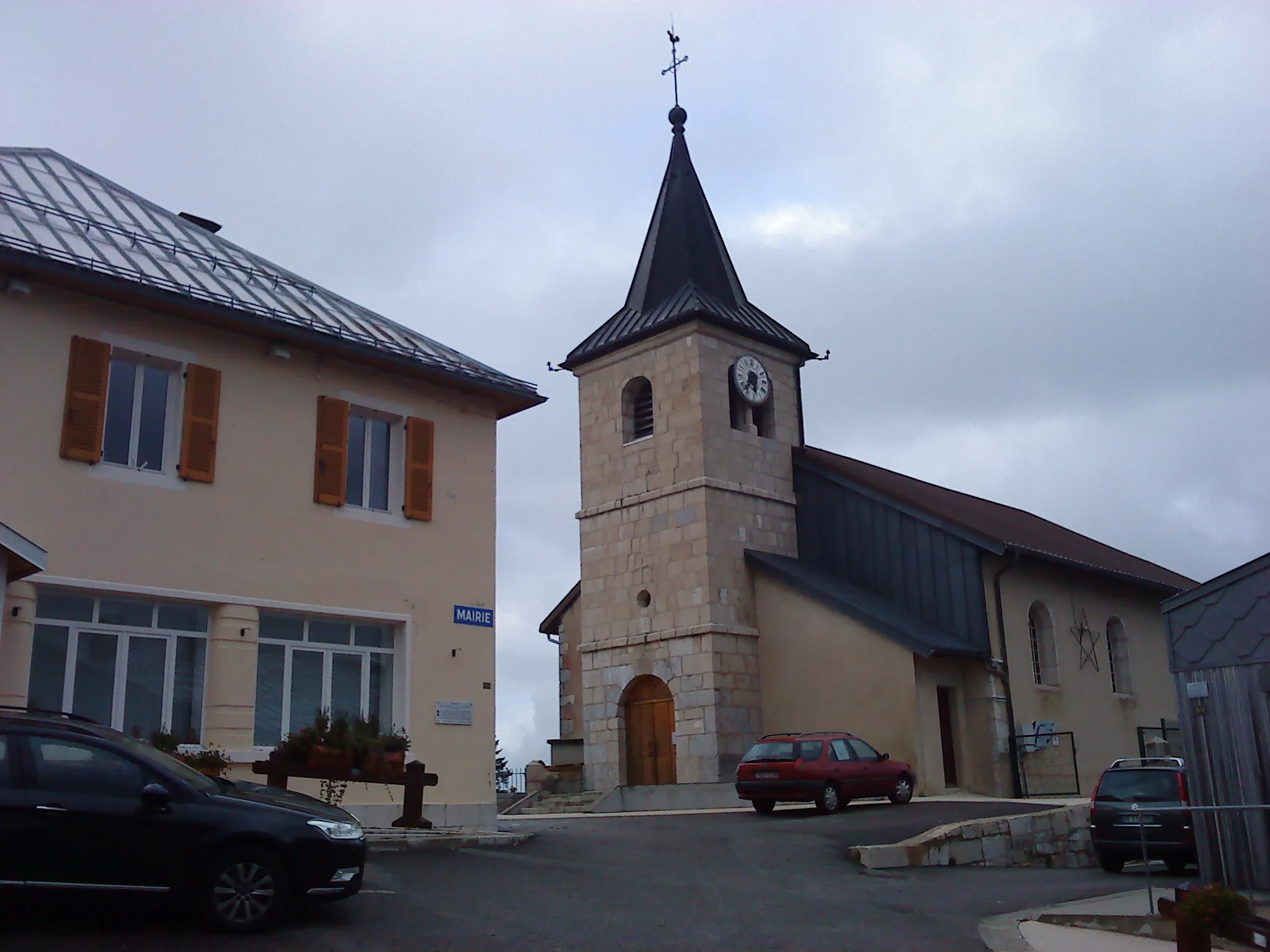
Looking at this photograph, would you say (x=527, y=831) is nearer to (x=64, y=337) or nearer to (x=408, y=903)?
(x=408, y=903)

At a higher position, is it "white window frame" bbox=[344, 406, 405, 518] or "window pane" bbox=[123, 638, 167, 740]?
"white window frame" bbox=[344, 406, 405, 518]

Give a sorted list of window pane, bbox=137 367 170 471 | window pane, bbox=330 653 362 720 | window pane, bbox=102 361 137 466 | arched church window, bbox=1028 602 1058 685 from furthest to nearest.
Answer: arched church window, bbox=1028 602 1058 685 → window pane, bbox=330 653 362 720 → window pane, bbox=137 367 170 471 → window pane, bbox=102 361 137 466

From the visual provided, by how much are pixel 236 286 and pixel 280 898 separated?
384 inches

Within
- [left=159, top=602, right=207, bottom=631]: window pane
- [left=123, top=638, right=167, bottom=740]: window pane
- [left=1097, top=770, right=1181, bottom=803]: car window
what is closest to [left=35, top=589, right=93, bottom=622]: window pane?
[left=123, top=638, right=167, bottom=740]: window pane

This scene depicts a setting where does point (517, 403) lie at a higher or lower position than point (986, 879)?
higher

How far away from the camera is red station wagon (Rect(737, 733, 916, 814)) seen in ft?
65.2

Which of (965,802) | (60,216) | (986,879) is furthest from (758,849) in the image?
(60,216)

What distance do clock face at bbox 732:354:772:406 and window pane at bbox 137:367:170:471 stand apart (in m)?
16.1

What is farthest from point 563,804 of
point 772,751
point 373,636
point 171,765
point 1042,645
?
point 171,765

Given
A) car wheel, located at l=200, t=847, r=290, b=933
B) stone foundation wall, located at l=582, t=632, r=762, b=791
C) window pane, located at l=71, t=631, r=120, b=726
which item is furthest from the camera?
stone foundation wall, located at l=582, t=632, r=762, b=791

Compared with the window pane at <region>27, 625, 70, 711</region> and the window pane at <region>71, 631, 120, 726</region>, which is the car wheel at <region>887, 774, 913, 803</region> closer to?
the window pane at <region>71, 631, 120, 726</region>

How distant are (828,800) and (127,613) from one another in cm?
1112

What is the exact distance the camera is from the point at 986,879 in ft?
45.6

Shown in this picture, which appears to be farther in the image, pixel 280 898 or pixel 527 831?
pixel 527 831
